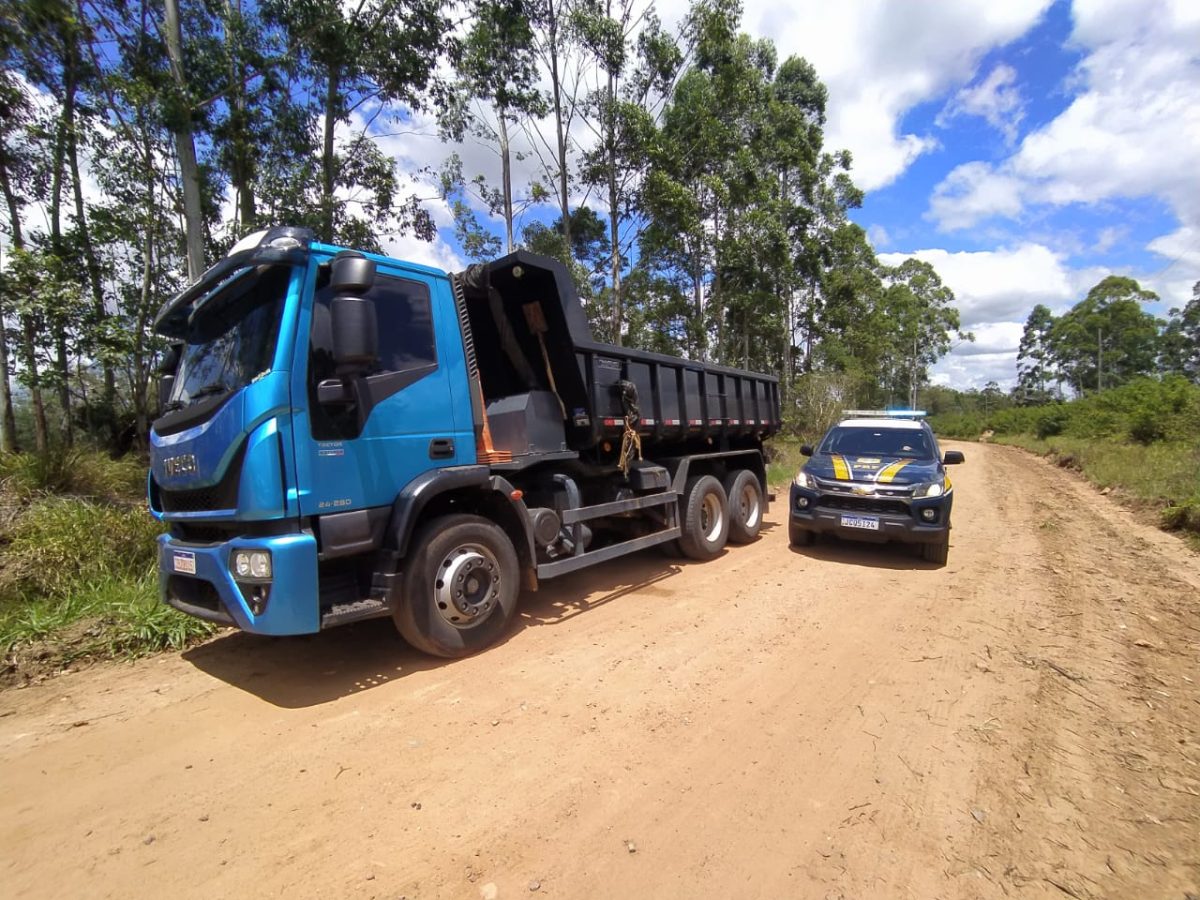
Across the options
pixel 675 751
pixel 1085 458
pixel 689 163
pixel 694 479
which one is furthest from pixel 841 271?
pixel 675 751

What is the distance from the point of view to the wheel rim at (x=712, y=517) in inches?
275

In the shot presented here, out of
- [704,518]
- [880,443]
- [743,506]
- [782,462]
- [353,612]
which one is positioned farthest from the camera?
[782,462]

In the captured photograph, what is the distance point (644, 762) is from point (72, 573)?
5.41m

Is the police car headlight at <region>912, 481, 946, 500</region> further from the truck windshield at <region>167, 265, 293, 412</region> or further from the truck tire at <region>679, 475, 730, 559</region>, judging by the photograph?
the truck windshield at <region>167, 265, 293, 412</region>

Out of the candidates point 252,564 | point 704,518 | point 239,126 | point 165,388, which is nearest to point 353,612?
point 252,564

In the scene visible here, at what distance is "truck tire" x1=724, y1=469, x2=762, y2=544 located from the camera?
7527 millimetres

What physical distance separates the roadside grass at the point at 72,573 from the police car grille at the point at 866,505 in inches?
239

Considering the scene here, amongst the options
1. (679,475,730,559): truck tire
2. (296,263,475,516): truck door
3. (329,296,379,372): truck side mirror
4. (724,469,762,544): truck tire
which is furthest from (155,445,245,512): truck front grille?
(724,469,762,544): truck tire

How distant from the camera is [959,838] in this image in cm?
220

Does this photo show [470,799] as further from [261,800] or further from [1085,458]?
[1085,458]

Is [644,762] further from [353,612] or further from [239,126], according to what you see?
[239,126]

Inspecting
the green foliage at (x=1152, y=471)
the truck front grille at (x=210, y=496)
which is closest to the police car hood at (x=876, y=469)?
the green foliage at (x=1152, y=471)

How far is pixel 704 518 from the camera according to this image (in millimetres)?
6980

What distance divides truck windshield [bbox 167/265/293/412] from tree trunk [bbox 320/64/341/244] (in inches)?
248
